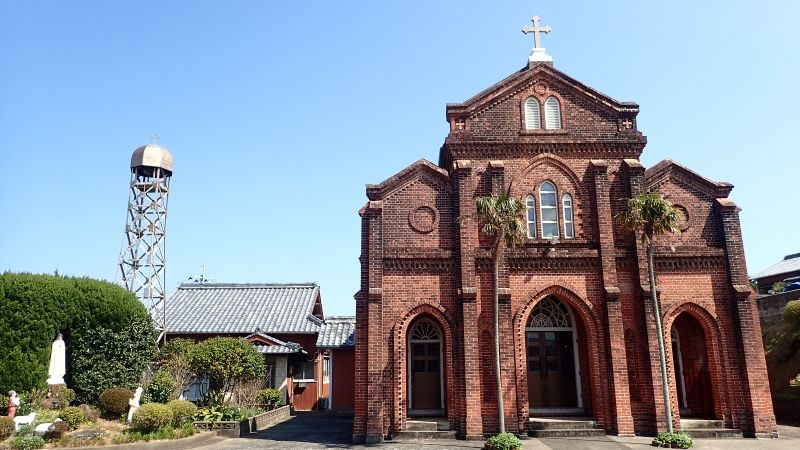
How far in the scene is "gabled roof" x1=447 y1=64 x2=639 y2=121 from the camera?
19.5m

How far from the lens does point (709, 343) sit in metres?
18.0

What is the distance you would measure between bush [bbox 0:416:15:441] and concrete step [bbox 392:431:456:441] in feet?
34.4

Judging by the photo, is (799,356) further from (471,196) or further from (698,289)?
(471,196)

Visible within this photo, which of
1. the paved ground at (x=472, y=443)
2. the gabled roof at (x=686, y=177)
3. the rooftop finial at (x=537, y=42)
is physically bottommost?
the paved ground at (x=472, y=443)

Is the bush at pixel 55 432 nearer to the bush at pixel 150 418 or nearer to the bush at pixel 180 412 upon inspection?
the bush at pixel 150 418

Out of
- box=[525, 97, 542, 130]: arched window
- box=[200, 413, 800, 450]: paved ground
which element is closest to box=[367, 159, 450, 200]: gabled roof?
box=[525, 97, 542, 130]: arched window

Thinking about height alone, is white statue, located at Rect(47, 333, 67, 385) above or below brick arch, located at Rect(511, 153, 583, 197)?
below

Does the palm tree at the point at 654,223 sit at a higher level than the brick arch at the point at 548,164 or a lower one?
lower

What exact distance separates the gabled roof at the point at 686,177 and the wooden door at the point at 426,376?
9433 millimetres

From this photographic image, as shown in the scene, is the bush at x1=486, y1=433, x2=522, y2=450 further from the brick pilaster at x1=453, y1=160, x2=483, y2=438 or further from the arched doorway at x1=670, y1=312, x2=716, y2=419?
the arched doorway at x1=670, y1=312, x2=716, y2=419

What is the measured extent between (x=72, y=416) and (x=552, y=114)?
59.8 feet

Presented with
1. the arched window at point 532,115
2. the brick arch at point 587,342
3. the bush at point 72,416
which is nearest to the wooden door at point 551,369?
the brick arch at point 587,342

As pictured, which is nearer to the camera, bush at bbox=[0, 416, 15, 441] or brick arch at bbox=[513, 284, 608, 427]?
bush at bbox=[0, 416, 15, 441]

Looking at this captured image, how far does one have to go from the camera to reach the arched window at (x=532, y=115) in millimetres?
19703
